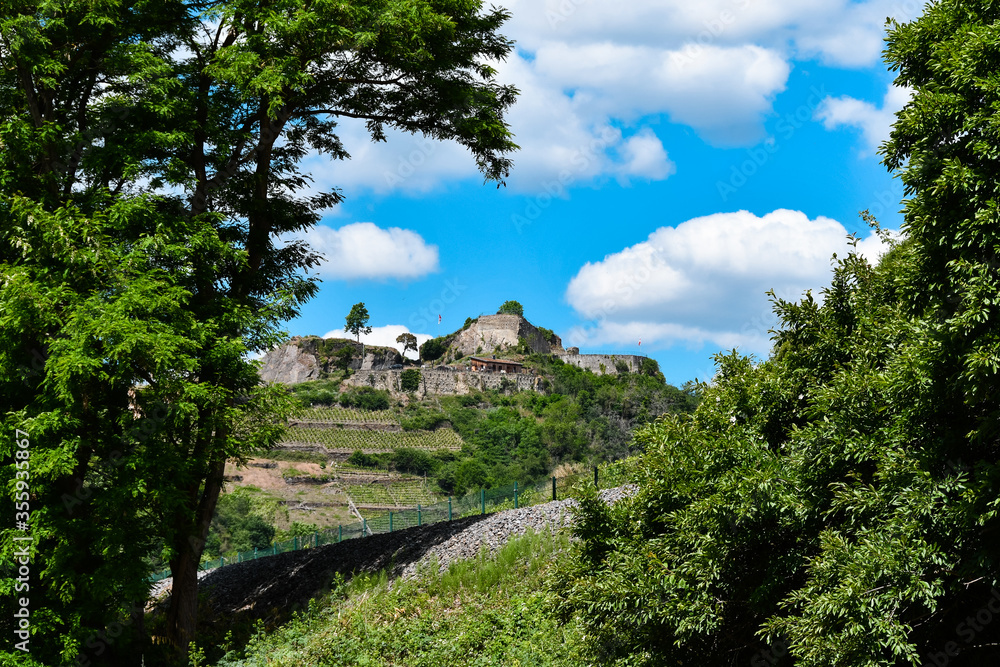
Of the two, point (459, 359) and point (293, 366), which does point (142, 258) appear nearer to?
point (293, 366)

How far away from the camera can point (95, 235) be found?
11312mm

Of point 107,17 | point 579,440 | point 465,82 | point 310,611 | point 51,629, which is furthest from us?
point 579,440

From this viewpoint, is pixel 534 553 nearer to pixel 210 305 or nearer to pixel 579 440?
pixel 210 305

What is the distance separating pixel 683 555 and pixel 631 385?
3713 inches

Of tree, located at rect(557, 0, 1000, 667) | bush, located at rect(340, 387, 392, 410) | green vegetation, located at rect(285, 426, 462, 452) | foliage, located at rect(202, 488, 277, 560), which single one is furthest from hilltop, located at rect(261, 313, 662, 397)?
tree, located at rect(557, 0, 1000, 667)

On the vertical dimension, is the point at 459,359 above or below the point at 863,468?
above

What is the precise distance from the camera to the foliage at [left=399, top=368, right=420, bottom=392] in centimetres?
10731

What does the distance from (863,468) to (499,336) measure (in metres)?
119

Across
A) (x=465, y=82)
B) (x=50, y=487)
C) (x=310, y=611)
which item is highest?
(x=465, y=82)

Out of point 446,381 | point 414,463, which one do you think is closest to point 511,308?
point 446,381

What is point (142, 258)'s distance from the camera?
37.1 feet

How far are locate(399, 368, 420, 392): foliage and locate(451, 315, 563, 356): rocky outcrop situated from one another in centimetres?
1921

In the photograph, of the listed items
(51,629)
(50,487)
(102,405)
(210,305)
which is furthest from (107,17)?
(51,629)

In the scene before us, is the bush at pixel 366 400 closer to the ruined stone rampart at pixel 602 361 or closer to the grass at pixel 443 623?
the ruined stone rampart at pixel 602 361
